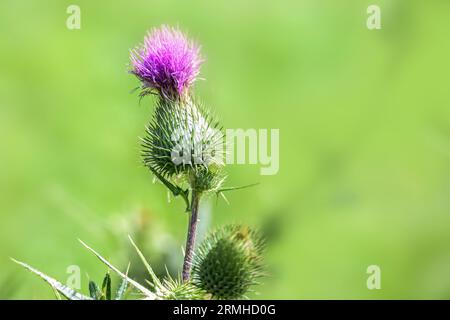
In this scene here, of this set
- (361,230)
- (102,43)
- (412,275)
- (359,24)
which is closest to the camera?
(412,275)

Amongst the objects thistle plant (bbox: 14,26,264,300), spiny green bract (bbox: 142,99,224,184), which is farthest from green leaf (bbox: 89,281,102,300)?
spiny green bract (bbox: 142,99,224,184)

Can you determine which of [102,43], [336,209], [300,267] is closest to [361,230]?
[336,209]

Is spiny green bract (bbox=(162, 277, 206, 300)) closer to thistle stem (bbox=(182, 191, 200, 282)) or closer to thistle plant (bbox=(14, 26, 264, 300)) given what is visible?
thistle stem (bbox=(182, 191, 200, 282))

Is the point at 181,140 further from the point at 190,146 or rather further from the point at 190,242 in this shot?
the point at 190,242

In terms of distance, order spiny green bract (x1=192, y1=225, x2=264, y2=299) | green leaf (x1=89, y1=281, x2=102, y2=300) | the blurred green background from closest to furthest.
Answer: green leaf (x1=89, y1=281, x2=102, y2=300)
spiny green bract (x1=192, y1=225, x2=264, y2=299)
the blurred green background

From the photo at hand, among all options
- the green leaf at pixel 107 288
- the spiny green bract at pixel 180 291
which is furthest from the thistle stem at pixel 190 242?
the green leaf at pixel 107 288
